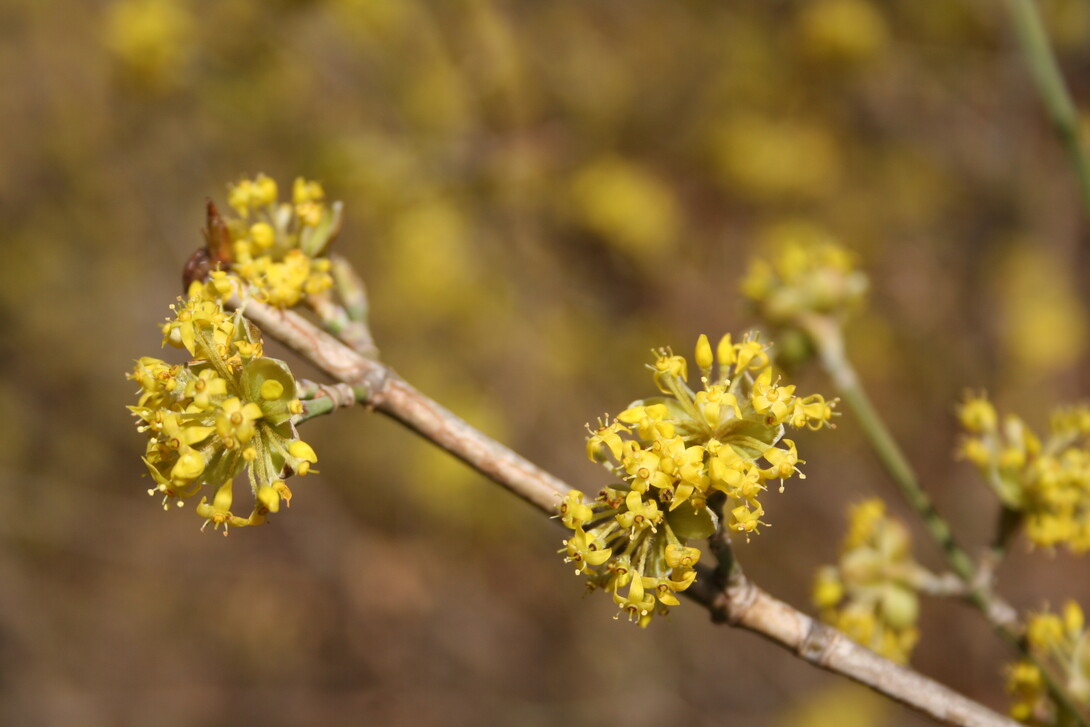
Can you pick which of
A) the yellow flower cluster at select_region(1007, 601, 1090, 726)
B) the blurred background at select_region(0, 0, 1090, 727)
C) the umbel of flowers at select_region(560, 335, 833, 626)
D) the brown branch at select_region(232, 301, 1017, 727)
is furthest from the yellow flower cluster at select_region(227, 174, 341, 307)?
the blurred background at select_region(0, 0, 1090, 727)

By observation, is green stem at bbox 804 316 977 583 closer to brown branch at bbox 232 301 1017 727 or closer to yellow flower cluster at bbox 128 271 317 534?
brown branch at bbox 232 301 1017 727

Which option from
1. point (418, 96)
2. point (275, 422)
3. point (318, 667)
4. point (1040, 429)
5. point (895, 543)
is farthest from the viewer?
point (318, 667)

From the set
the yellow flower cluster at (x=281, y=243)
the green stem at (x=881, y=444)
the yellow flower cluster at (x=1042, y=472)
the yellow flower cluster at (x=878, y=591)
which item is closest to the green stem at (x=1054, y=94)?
the yellow flower cluster at (x=1042, y=472)

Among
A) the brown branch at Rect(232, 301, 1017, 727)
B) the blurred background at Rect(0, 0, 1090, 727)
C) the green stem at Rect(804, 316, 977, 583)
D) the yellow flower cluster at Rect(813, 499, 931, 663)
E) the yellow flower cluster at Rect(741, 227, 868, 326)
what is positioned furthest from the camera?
the blurred background at Rect(0, 0, 1090, 727)

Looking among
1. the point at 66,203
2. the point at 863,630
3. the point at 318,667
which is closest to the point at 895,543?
the point at 863,630

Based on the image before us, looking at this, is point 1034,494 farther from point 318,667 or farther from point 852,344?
point 318,667

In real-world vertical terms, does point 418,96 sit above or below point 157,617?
above
